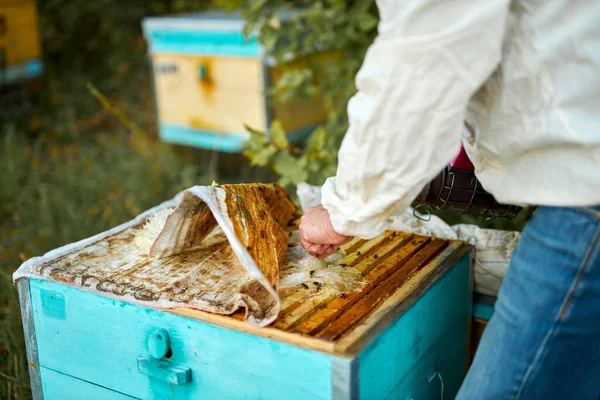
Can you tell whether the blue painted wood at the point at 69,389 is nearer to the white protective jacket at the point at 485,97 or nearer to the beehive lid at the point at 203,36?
the white protective jacket at the point at 485,97

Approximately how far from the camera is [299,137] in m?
3.61

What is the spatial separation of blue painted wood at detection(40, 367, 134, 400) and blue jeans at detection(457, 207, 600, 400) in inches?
32.2

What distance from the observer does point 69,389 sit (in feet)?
5.32

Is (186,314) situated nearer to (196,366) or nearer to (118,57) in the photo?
(196,366)

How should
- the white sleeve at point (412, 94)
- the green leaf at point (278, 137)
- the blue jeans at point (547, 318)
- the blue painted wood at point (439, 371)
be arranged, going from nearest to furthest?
the white sleeve at point (412, 94) → the blue jeans at point (547, 318) → the blue painted wood at point (439, 371) → the green leaf at point (278, 137)

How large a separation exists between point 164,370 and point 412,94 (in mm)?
783

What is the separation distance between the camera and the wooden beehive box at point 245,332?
4.19 ft

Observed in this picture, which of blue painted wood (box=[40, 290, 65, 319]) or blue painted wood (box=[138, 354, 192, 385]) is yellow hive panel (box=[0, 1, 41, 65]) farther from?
blue painted wood (box=[138, 354, 192, 385])

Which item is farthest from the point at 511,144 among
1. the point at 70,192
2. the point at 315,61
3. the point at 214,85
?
the point at 70,192

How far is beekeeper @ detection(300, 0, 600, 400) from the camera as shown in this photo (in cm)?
109

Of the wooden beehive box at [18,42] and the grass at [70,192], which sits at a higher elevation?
the wooden beehive box at [18,42]

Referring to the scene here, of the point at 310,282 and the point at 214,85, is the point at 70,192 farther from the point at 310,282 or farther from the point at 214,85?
the point at 310,282

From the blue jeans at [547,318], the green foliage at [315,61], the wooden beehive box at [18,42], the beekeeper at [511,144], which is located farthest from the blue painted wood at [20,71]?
the blue jeans at [547,318]

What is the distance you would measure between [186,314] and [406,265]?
55 centimetres
